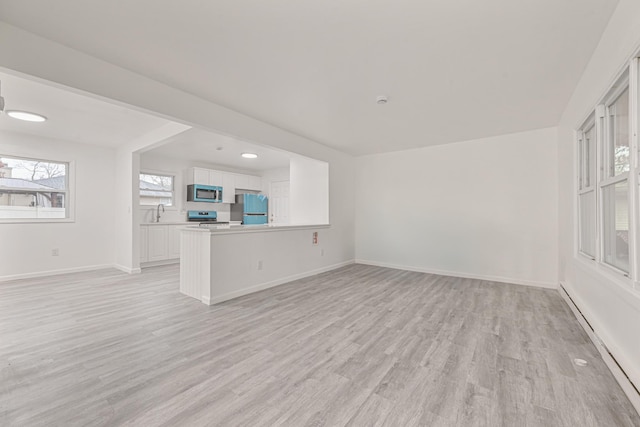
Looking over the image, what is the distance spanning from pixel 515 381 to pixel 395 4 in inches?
104

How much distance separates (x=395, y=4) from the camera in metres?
1.73

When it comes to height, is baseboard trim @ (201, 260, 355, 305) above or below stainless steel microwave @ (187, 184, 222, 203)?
below

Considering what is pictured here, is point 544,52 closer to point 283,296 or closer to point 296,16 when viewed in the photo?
point 296,16

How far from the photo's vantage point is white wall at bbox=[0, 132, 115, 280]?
4.57 meters

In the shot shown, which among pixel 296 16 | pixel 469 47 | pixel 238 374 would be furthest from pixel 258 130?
pixel 238 374

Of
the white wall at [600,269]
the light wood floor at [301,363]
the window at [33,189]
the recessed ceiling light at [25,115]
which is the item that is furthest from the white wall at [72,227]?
the white wall at [600,269]

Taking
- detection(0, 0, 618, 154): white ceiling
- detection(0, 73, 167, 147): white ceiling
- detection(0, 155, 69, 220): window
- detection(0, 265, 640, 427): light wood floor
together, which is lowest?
detection(0, 265, 640, 427): light wood floor

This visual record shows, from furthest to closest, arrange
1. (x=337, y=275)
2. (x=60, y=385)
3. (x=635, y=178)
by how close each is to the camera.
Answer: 1. (x=337, y=275)
2. (x=60, y=385)
3. (x=635, y=178)

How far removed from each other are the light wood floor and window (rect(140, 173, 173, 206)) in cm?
297

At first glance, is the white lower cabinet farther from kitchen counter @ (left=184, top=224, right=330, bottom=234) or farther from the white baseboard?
kitchen counter @ (left=184, top=224, right=330, bottom=234)

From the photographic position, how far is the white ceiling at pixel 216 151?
4648mm

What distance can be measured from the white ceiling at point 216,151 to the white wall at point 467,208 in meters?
2.22

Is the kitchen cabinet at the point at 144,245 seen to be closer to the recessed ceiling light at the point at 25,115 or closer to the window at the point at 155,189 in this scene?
the window at the point at 155,189

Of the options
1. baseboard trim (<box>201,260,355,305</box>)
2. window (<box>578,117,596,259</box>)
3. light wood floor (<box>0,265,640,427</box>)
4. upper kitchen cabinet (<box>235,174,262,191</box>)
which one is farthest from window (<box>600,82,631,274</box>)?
upper kitchen cabinet (<box>235,174,262,191</box>)
